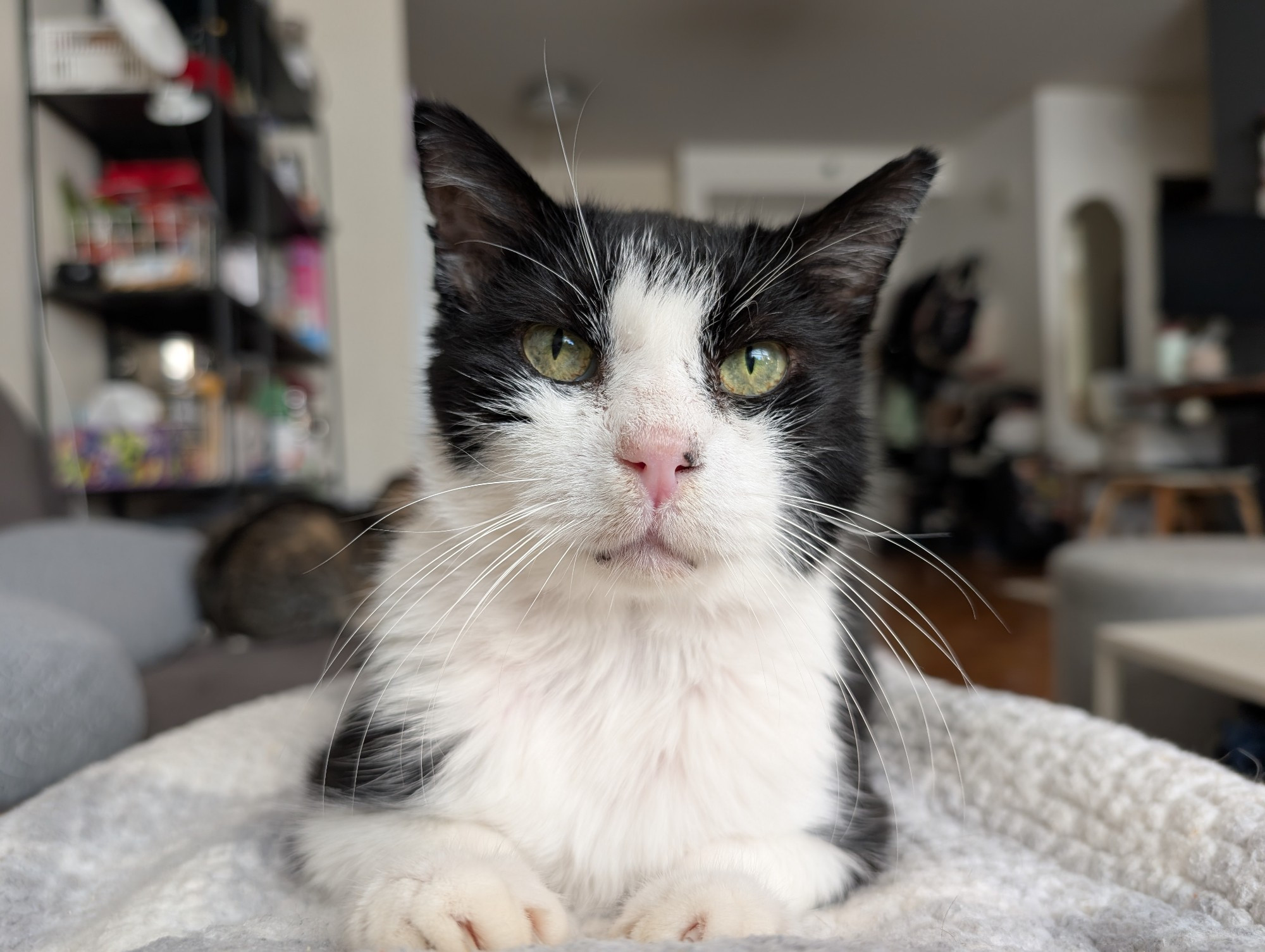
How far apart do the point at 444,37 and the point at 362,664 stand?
449cm

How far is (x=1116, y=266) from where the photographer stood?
17.7ft

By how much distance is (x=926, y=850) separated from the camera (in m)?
0.72

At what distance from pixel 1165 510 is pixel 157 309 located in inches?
138

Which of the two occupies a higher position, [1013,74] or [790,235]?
[1013,74]

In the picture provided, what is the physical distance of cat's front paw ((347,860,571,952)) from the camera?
0.47 metres

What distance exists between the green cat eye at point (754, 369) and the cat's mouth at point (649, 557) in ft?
0.43

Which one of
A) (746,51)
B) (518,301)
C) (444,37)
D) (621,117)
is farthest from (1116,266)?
(518,301)

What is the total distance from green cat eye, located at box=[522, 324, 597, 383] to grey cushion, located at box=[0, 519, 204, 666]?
75 centimetres

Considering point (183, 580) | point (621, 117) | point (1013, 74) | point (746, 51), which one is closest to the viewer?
point (183, 580)

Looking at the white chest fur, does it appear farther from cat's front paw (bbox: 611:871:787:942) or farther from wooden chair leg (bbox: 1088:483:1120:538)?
wooden chair leg (bbox: 1088:483:1120:538)

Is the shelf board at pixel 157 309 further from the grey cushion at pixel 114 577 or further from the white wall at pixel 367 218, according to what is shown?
the white wall at pixel 367 218

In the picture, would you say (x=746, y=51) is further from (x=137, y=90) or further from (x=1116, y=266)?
(x=137, y=90)

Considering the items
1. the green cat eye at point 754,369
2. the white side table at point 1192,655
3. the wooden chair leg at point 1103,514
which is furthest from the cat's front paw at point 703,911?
the wooden chair leg at point 1103,514

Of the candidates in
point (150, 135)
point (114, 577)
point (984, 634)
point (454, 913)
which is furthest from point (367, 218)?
point (454, 913)
